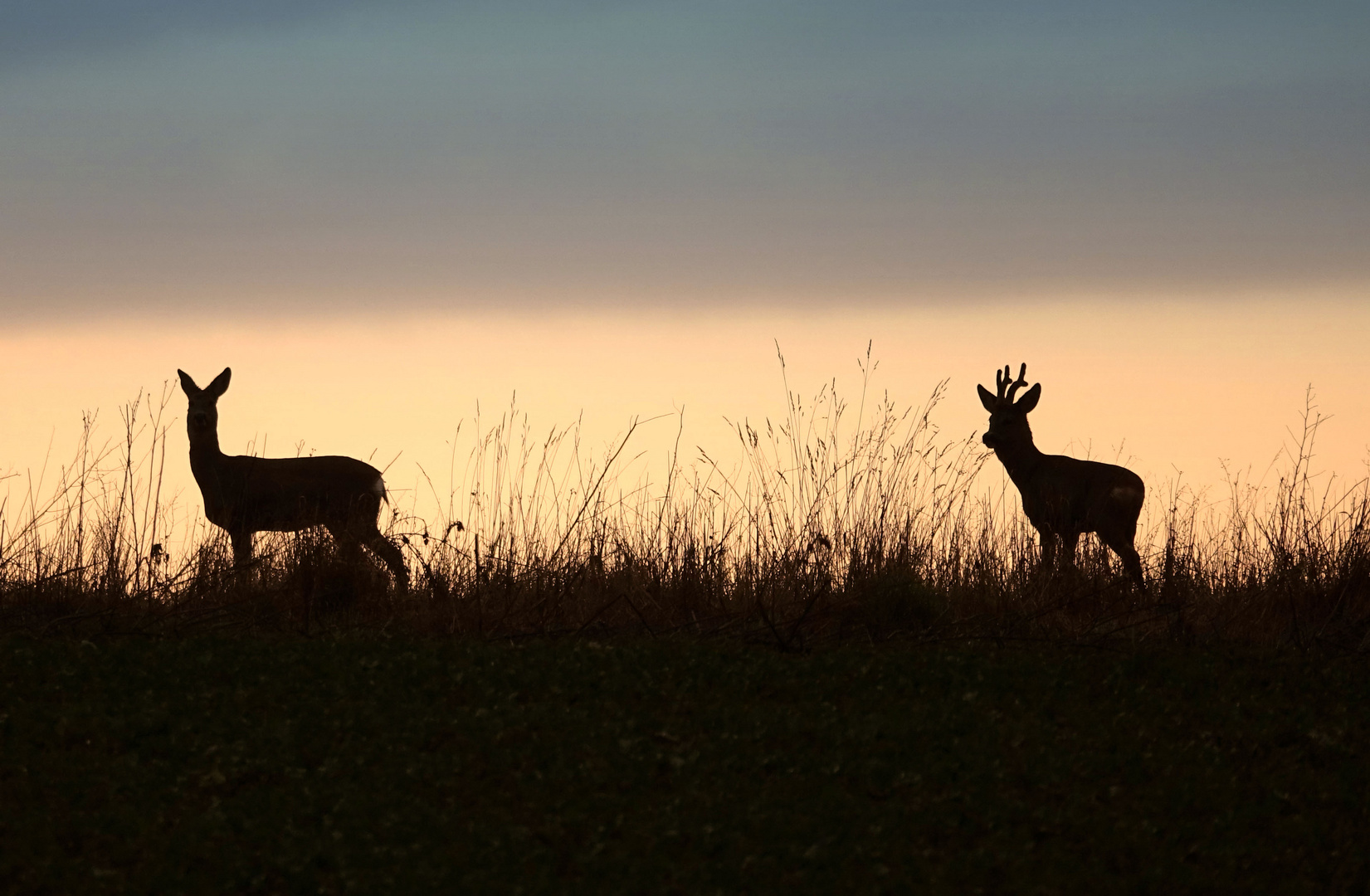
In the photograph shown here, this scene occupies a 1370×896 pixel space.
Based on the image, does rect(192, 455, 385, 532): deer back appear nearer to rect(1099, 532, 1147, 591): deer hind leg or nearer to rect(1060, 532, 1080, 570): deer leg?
rect(1060, 532, 1080, 570): deer leg

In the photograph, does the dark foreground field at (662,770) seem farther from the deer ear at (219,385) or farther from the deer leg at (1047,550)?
the deer ear at (219,385)

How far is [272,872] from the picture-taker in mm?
3264

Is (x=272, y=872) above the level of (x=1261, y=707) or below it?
below

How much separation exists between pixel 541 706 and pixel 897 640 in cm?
184

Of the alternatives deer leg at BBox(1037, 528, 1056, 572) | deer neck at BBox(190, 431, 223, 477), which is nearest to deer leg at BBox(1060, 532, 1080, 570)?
deer leg at BBox(1037, 528, 1056, 572)

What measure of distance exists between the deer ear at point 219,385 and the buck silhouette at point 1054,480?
20.4 feet

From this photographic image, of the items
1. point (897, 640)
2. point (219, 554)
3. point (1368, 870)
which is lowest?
point (1368, 870)

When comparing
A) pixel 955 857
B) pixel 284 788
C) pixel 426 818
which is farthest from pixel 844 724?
pixel 284 788

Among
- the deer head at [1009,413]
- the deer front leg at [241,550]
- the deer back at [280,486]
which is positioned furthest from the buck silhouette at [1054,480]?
the deer front leg at [241,550]

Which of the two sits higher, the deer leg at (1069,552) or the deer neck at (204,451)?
the deer neck at (204,451)

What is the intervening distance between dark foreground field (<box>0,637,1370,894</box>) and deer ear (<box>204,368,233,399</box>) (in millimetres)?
6475

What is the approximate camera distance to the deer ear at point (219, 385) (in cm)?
1147

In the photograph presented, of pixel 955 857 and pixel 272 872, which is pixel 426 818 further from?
pixel 955 857

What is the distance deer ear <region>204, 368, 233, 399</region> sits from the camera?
11.5 metres
